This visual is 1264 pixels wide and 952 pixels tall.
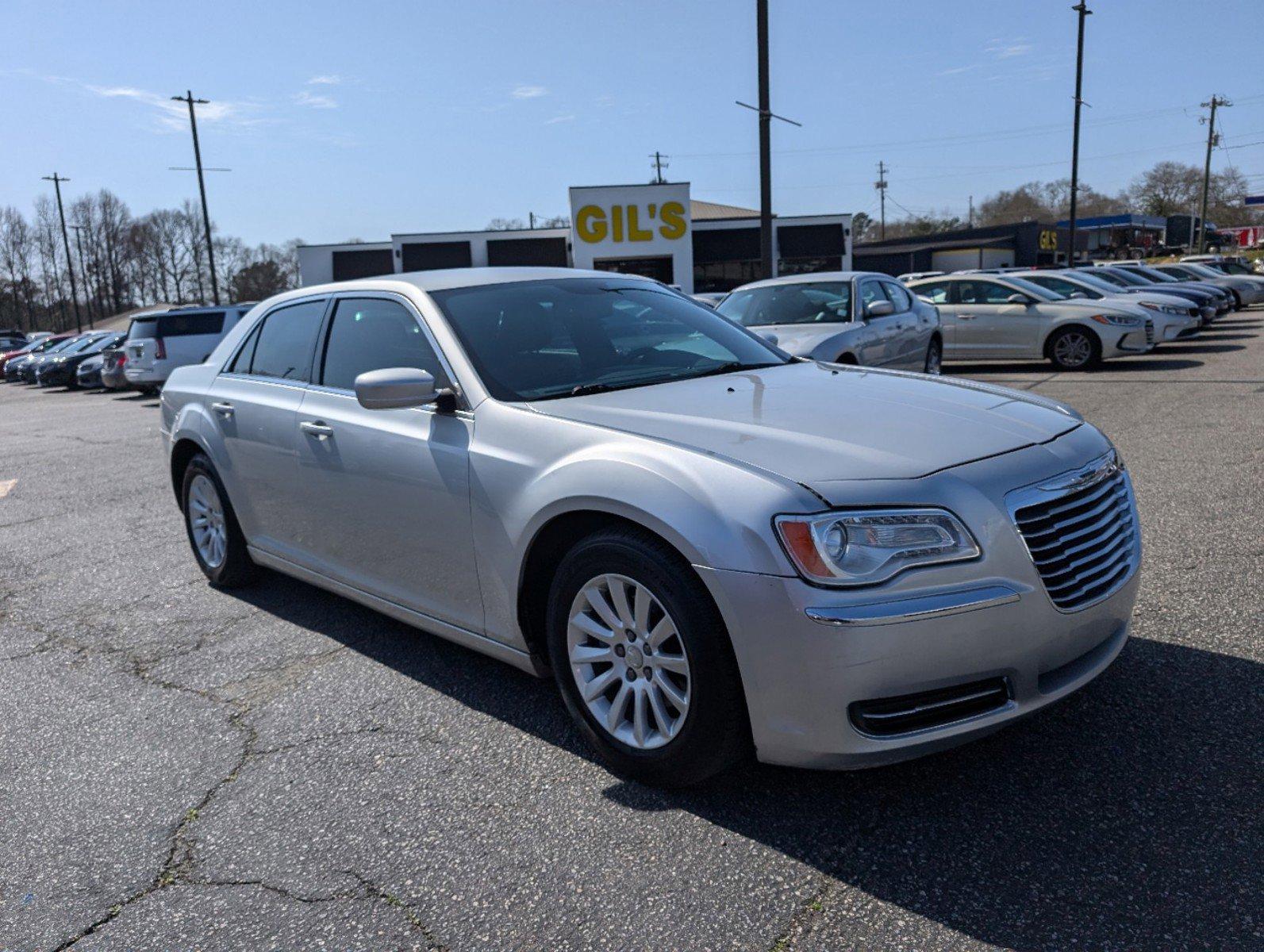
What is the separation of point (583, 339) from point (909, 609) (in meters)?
1.99

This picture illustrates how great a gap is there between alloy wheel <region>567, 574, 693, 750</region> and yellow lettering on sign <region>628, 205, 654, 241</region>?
37.8m

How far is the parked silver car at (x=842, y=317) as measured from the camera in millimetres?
10367

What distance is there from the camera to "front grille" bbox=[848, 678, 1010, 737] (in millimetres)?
2779

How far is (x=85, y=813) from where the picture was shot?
10.9 ft

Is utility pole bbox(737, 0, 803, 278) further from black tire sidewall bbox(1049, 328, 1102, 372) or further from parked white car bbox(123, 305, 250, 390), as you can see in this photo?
parked white car bbox(123, 305, 250, 390)

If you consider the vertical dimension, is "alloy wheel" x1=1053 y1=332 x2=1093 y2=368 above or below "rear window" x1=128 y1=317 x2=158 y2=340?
below

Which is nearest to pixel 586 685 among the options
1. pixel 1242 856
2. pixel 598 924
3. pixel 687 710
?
pixel 687 710

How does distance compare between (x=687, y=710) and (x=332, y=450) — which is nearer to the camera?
(x=687, y=710)

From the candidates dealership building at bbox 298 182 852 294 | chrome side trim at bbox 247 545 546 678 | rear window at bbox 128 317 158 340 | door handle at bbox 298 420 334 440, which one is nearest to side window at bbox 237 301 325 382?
door handle at bbox 298 420 334 440

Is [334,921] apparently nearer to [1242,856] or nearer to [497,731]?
[497,731]

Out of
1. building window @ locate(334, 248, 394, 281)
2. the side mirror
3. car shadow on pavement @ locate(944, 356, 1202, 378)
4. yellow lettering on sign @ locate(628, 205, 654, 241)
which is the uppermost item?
yellow lettering on sign @ locate(628, 205, 654, 241)

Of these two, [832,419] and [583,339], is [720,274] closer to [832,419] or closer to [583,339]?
[583,339]

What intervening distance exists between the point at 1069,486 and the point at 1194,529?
318 centimetres

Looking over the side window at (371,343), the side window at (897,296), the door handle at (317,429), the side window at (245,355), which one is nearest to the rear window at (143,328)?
the side window at (897,296)
